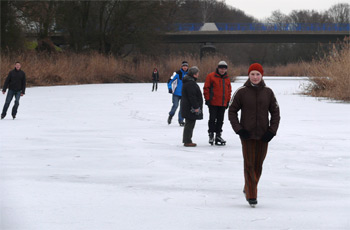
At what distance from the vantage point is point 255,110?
5477 mm

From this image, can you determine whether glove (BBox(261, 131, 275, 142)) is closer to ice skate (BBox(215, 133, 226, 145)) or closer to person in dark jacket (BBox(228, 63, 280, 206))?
person in dark jacket (BBox(228, 63, 280, 206))

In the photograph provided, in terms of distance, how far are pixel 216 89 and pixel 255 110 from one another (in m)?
4.50

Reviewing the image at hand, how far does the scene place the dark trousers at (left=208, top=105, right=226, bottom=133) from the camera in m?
10.1

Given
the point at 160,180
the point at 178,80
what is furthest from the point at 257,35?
the point at 160,180

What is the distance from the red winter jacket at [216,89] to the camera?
9.94m

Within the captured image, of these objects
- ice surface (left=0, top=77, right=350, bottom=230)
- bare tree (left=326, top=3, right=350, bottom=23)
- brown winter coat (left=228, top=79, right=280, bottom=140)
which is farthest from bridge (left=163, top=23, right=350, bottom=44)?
brown winter coat (left=228, top=79, right=280, bottom=140)

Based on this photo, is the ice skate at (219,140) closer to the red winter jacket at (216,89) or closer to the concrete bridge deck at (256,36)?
the red winter jacket at (216,89)

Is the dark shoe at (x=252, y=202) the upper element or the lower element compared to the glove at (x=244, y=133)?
A: lower

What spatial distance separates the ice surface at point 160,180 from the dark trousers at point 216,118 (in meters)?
0.35

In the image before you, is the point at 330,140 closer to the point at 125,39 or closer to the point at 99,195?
the point at 99,195

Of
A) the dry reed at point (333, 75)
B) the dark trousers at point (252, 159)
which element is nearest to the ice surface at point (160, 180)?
the dark trousers at point (252, 159)

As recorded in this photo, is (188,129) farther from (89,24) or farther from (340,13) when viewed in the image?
(340,13)

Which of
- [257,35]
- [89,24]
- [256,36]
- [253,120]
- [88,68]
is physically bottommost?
[88,68]

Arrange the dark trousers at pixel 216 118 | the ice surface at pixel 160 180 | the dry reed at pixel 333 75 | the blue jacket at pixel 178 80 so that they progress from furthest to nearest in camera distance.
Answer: the dry reed at pixel 333 75, the blue jacket at pixel 178 80, the dark trousers at pixel 216 118, the ice surface at pixel 160 180
